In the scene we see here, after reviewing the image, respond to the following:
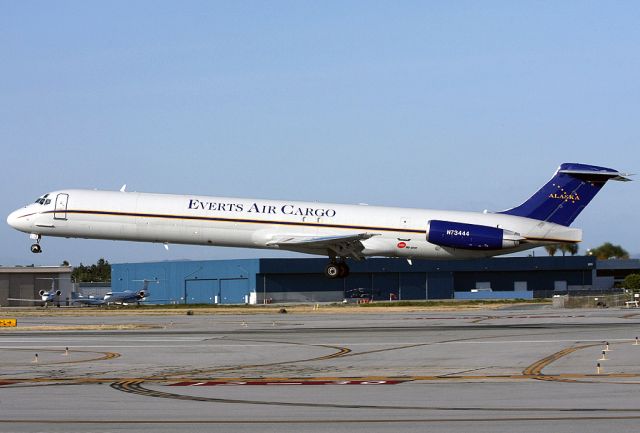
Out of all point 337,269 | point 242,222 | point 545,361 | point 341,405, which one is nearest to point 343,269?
point 337,269

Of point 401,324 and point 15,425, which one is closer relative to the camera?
point 15,425

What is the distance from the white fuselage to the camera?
167 ft

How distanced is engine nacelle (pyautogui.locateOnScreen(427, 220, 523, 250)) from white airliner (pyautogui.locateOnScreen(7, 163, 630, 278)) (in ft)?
0.17

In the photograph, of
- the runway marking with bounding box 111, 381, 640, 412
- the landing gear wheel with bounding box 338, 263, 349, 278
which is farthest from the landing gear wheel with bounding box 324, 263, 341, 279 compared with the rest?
the runway marking with bounding box 111, 381, 640, 412

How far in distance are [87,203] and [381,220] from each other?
15.3 m

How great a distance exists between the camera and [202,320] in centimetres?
5003

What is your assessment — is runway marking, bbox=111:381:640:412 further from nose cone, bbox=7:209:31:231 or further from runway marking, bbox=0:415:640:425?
nose cone, bbox=7:209:31:231

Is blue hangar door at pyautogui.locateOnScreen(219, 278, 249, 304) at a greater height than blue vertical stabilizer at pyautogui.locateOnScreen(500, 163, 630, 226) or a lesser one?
lesser

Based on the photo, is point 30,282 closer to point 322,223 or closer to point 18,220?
point 18,220

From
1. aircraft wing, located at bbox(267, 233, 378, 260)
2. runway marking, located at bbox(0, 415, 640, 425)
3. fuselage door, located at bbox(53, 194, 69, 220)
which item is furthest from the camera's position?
fuselage door, located at bbox(53, 194, 69, 220)

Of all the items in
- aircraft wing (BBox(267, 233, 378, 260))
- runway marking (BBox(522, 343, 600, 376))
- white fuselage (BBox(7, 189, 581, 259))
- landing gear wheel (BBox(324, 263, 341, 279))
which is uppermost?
white fuselage (BBox(7, 189, 581, 259))

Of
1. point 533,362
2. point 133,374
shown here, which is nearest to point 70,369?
point 133,374

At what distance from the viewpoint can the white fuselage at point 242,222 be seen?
50969 mm

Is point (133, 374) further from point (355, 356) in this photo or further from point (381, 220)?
point (381, 220)
